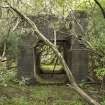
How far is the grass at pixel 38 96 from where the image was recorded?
11753mm

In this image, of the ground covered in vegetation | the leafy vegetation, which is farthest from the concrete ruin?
the ground covered in vegetation

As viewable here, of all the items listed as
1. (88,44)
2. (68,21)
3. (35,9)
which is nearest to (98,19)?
(88,44)

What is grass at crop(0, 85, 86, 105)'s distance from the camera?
38.6 ft

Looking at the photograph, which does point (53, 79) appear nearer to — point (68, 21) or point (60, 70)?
point (60, 70)

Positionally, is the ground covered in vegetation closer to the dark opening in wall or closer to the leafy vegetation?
the leafy vegetation

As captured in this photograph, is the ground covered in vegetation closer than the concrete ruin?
Yes

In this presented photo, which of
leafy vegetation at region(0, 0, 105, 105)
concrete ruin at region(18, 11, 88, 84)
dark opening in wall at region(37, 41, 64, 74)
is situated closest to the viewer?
leafy vegetation at region(0, 0, 105, 105)

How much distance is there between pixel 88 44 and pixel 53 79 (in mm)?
4792

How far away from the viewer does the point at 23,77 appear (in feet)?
49.6

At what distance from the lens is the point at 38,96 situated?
1258cm

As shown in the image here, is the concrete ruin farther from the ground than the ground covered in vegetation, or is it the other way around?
the concrete ruin

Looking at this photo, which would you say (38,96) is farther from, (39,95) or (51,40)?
(51,40)

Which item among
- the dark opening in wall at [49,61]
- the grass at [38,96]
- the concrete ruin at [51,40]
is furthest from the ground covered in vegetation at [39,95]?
the dark opening in wall at [49,61]

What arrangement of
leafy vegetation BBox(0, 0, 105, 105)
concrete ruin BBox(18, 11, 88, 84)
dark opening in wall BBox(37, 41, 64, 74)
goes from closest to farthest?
leafy vegetation BBox(0, 0, 105, 105) < concrete ruin BBox(18, 11, 88, 84) < dark opening in wall BBox(37, 41, 64, 74)
